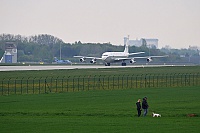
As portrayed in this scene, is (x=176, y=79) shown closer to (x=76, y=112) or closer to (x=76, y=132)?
(x=76, y=112)

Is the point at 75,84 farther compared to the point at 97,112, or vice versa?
the point at 75,84

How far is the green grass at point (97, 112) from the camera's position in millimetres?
41906

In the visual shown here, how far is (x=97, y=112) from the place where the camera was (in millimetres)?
52312

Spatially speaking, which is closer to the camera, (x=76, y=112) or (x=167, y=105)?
(x=76, y=112)

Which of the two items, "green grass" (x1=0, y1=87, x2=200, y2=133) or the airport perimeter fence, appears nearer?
"green grass" (x1=0, y1=87, x2=200, y2=133)

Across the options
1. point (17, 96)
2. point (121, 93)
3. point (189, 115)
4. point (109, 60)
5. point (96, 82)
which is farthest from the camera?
point (109, 60)

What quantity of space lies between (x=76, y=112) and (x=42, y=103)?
963 centimetres

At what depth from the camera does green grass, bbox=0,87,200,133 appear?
4191 centimetres

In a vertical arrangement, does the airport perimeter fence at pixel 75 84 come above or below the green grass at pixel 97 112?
above

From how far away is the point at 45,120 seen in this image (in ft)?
152

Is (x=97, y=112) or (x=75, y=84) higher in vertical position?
(x=75, y=84)

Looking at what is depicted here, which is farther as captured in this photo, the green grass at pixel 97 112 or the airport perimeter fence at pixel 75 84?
the airport perimeter fence at pixel 75 84

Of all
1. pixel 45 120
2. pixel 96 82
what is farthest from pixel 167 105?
pixel 96 82

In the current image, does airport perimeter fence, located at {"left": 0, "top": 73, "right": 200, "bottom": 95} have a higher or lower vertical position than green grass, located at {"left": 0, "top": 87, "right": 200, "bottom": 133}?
higher
